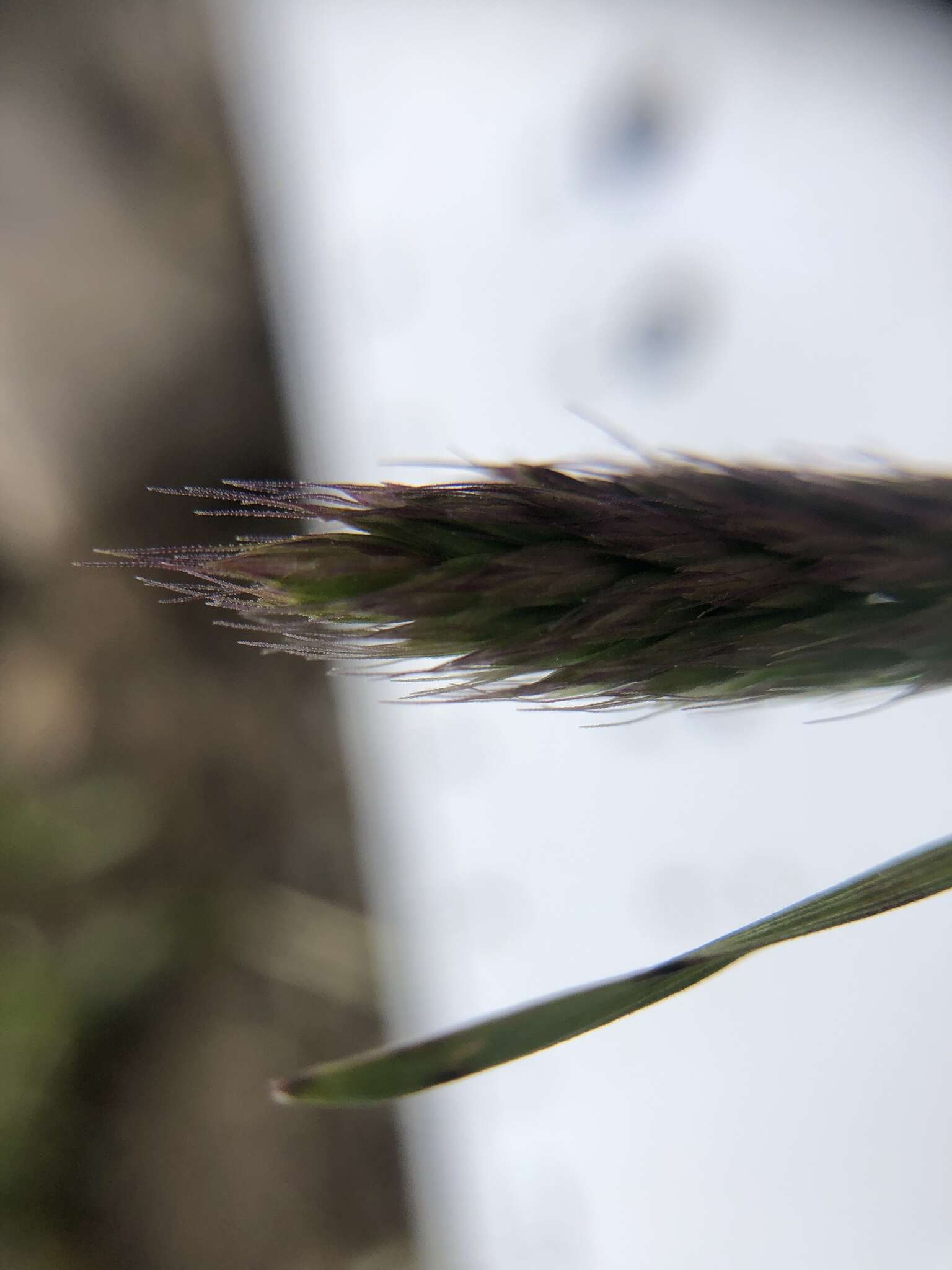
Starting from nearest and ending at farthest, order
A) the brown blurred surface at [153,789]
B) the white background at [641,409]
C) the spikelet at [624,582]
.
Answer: the spikelet at [624,582], the white background at [641,409], the brown blurred surface at [153,789]

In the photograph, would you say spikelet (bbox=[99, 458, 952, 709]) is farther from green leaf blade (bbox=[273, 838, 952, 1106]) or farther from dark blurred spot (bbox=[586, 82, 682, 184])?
dark blurred spot (bbox=[586, 82, 682, 184])

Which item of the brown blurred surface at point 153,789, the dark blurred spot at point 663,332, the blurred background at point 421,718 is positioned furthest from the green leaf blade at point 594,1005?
the brown blurred surface at point 153,789

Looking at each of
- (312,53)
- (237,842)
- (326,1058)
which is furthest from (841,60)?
(326,1058)

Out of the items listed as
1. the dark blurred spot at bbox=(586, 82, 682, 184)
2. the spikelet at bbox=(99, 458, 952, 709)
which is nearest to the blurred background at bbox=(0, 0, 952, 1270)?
the dark blurred spot at bbox=(586, 82, 682, 184)

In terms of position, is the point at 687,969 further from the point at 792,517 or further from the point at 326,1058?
the point at 326,1058

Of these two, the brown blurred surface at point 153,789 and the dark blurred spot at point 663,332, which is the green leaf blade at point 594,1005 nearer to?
the dark blurred spot at point 663,332
